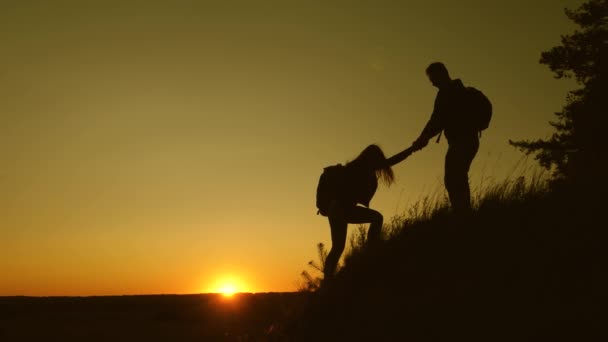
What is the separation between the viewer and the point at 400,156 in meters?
5.85

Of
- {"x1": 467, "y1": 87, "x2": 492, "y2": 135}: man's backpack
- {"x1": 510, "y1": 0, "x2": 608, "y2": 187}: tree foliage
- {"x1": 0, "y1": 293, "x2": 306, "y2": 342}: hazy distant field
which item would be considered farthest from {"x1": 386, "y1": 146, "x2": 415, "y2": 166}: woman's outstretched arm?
{"x1": 510, "y1": 0, "x2": 608, "y2": 187}: tree foliage

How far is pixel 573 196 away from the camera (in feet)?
16.8

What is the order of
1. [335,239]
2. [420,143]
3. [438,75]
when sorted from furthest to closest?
[335,239]
[420,143]
[438,75]

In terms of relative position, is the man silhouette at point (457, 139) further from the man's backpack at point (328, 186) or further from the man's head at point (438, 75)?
the man's backpack at point (328, 186)

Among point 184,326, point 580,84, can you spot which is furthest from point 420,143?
point 580,84

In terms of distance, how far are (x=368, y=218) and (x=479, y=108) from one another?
1.72 meters

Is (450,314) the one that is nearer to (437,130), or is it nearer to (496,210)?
(496,210)

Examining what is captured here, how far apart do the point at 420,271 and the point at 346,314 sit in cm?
86

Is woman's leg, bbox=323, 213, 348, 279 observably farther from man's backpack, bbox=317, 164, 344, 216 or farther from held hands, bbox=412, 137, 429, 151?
held hands, bbox=412, 137, 429, 151

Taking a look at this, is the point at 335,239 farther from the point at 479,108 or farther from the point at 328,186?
the point at 479,108

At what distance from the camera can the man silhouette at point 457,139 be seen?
5.44 metres

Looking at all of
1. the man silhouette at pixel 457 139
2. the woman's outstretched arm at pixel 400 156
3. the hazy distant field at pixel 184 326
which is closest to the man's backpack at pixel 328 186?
the woman's outstretched arm at pixel 400 156

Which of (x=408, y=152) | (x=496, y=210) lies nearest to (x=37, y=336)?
(x=408, y=152)

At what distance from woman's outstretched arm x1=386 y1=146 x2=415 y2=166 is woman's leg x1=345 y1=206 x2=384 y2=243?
0.61 meters
